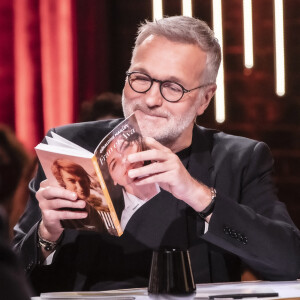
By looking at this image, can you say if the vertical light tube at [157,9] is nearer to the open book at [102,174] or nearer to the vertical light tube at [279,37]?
the vertical light tube at [279,37]

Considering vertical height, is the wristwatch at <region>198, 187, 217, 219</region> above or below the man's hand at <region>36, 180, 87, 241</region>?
below

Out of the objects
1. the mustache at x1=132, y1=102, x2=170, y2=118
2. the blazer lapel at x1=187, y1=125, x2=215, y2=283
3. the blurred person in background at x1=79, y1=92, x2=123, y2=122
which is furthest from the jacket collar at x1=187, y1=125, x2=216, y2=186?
the blurred person in background at x1=79, y1=92, x2=123, y2=122

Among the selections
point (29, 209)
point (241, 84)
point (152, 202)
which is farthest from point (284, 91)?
point (29, 209)

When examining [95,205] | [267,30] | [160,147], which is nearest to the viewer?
[95,205]

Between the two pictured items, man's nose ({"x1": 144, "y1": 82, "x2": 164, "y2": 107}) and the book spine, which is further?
man's nose ({"x1": 144, "y1": 82, "x2": 164, "y2": 107})

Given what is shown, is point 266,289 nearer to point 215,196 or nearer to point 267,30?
point 215,196

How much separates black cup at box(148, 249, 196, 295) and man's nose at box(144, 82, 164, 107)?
2.21ft

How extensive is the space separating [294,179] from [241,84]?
637mm

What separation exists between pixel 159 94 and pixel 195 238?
0.48 metres

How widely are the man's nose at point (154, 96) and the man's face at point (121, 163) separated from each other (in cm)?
37

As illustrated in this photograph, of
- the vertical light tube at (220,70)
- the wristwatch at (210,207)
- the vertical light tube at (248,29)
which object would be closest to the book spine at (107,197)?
the wristwatch at (210,207)

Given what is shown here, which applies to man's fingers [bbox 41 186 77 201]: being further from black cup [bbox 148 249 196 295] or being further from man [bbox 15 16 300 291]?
black cup [bbox 148 249 196 295]

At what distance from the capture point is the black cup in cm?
145

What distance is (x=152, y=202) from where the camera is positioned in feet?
6.78
